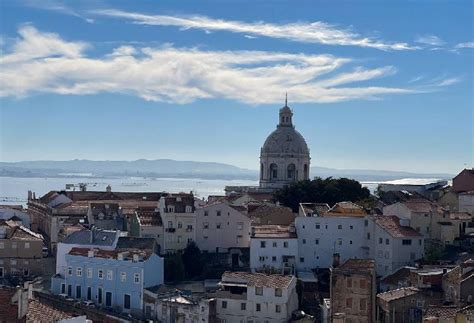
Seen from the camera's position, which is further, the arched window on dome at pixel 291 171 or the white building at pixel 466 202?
→ the arched window on dome at pixel 291 171

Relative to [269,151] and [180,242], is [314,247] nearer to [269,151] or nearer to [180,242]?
[180,242]

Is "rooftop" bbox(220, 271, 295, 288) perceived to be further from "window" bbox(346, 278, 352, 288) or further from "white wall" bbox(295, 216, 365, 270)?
"white wall" bbox(295, 216, 365, 270)

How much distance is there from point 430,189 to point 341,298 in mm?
33430

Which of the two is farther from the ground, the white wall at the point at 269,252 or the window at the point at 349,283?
the white wall at the point at 269,252

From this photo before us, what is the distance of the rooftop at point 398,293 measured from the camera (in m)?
34.7

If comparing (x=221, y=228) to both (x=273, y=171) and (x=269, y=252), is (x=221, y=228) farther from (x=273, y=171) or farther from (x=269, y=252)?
(x=273, y=171)

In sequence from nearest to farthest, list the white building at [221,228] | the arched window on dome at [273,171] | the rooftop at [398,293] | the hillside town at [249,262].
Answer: the rooftop at [398,293] < the hillside town at [249,262] < the white building at [221,228] < the arched window on dome at [273,171]

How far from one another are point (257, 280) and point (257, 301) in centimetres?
105

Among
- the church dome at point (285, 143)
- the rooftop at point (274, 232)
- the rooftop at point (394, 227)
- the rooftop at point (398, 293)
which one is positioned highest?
the church dome at point (285, 143)

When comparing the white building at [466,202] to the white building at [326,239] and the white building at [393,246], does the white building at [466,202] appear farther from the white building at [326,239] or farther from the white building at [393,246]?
the white building at [326,239]

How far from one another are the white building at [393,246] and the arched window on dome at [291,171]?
35.1 metres

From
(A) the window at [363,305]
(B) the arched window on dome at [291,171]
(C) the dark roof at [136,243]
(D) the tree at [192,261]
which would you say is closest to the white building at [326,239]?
(D) the tree at [192,261]

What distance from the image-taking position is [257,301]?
37094mm

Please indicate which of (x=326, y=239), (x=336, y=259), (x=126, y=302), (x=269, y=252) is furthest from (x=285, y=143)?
(x=126, y=302)
